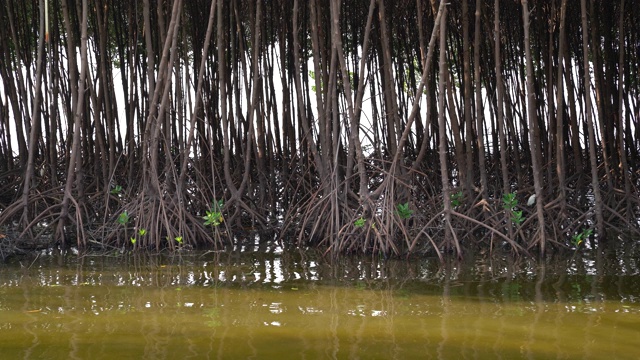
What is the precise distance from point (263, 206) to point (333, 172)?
136 cm

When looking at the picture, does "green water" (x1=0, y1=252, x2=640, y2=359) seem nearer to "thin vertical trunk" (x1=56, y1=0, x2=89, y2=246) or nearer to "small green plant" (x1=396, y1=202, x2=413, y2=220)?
"small green plant" (x1=396, y1=202, x2=413, y2=220)

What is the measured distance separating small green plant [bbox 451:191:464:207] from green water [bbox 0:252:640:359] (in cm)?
79

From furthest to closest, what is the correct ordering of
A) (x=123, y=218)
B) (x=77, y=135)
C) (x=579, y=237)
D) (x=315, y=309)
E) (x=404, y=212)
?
(x=77, y=135) < (x=123, y=218) < (x=404, y=212) < (x=579, y=237) < (x=315, y=309)

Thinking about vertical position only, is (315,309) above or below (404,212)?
below

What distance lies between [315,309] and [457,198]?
8.12ft

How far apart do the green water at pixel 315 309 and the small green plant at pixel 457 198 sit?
79 centimetres

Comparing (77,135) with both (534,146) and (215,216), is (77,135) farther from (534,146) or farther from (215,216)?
(534,146)

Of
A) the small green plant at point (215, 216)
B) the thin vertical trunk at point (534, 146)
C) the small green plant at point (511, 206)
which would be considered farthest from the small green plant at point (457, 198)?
the small green plant at point (215, 216)

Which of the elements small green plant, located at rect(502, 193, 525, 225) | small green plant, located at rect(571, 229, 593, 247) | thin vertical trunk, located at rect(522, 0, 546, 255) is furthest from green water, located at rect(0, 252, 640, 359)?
small green plant, located at rect(502, 193, 525, 225)

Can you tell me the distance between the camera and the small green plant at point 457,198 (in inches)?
251

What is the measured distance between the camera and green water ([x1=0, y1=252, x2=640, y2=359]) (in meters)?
3.59

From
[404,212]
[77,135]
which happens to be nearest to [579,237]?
[404,212]

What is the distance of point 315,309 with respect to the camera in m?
4.31

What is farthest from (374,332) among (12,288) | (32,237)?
(32,237)
